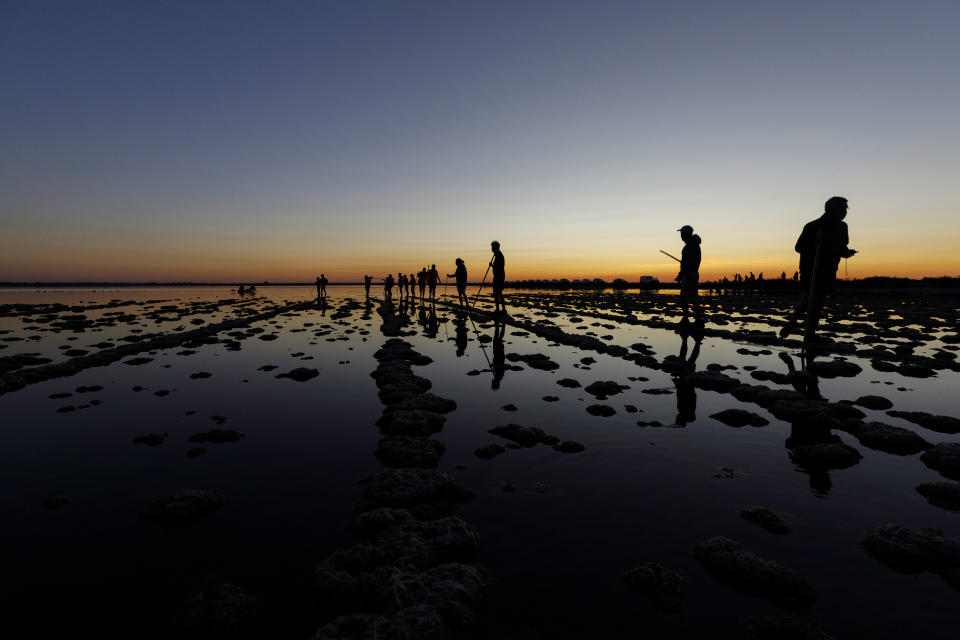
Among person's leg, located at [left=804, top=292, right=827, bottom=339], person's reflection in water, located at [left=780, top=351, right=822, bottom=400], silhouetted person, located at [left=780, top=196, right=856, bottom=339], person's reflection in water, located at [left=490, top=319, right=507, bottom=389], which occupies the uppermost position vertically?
silhouetted person, located at [left=780, top=196, right=856, bottom=339]

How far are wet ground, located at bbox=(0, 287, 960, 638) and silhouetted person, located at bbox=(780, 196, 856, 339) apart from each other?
9.65 ft

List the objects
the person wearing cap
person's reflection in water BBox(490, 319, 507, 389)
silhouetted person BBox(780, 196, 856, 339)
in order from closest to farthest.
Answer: person's reflection in water BBox(490, 319, 507, 389)
silhouetted person BBox(780, 196, 856, 339)
the person wearing cap

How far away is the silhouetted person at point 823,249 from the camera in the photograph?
44.7 ft

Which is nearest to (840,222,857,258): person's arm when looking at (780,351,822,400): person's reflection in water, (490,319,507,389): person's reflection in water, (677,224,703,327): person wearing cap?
(780,351,822,400): person's reflection in water

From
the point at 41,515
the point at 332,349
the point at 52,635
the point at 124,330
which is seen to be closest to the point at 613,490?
the point at 52,635

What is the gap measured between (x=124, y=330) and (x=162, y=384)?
57.1ft

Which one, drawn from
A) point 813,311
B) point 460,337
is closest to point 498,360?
point 460,337

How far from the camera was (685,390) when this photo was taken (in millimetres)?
10148

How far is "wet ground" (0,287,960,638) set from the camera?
3.42m

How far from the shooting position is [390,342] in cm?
1861

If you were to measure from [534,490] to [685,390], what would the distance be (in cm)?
647

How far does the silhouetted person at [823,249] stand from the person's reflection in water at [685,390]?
4188 millimetres

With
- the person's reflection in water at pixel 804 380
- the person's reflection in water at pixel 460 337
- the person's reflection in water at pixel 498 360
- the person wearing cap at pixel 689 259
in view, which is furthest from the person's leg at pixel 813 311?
the person's reflection in water at pixel 460 337

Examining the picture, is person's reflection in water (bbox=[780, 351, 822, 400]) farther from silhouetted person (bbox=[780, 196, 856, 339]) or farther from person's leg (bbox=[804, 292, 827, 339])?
silhouetted person (bbox=[780, 196, 856, 339])
